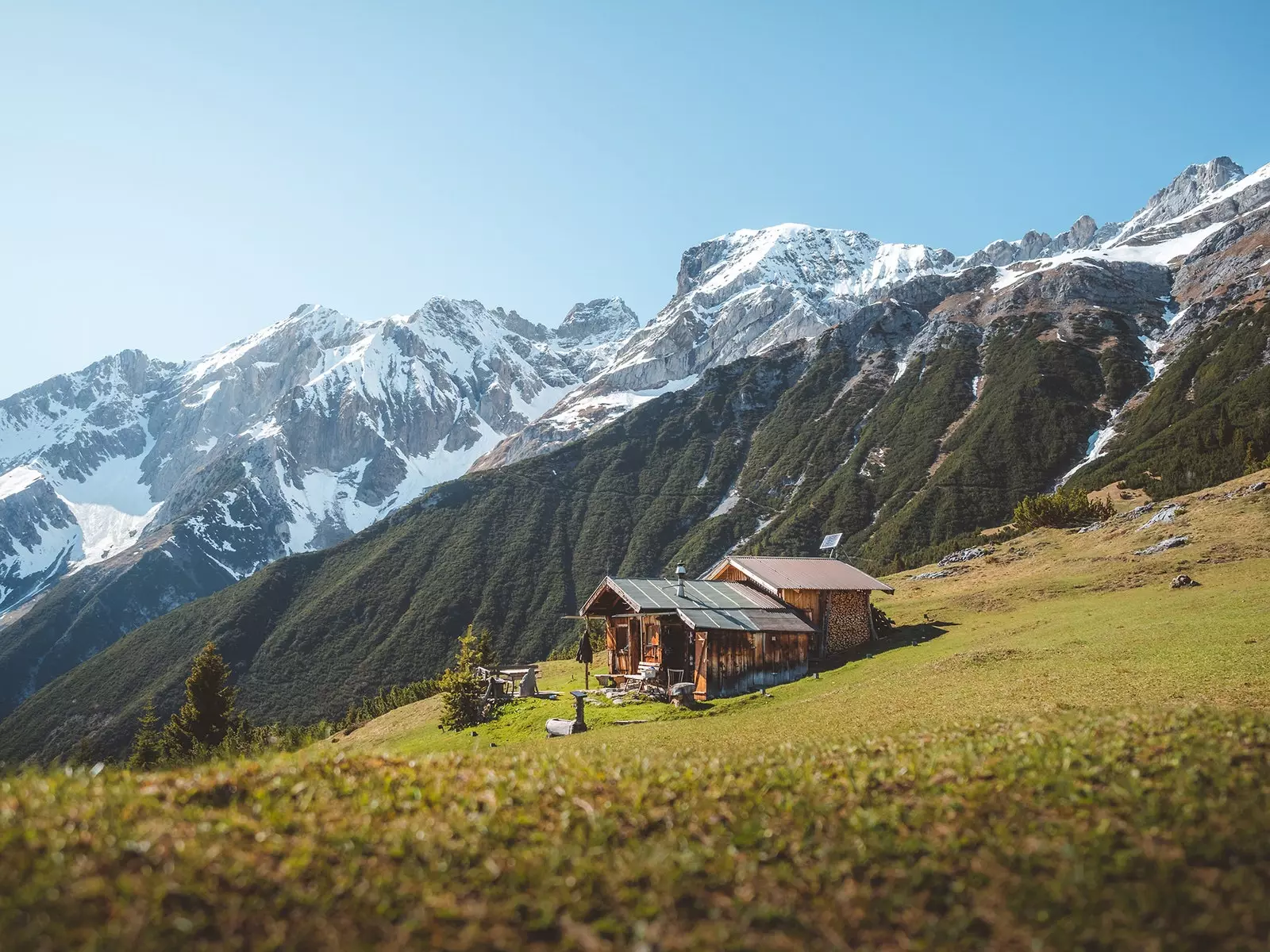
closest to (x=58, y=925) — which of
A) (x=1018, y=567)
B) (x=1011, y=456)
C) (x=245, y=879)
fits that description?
(x=245, y=879)

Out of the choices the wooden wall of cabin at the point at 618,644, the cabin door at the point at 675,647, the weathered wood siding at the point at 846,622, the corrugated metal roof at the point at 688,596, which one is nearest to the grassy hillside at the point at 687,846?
the corrugated metal roof at the point at 688,596

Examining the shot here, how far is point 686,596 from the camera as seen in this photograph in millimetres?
43312

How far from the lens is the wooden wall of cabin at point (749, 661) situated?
1533 inches

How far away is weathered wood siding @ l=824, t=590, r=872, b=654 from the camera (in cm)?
4541

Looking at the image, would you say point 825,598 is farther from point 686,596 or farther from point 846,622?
point 686,596

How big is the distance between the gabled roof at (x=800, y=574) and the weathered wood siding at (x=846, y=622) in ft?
2.56

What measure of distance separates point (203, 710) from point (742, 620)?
1424 inches

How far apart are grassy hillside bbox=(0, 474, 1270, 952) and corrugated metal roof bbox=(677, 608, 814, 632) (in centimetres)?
2380

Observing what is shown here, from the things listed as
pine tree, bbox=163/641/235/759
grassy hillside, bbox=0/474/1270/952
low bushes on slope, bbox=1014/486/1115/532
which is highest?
low bushes on slope, bbox=1014/486/1115/532

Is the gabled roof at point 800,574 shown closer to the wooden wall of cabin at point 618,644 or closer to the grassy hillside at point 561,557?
the wooden wall of cabin at point 618,644

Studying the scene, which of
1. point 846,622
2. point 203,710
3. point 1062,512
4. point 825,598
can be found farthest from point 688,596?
point 1062,512

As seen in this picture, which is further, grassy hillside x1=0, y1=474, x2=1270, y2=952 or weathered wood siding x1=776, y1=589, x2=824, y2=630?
weathered wood siding x1=776, y1=589, x2=824, y2=630

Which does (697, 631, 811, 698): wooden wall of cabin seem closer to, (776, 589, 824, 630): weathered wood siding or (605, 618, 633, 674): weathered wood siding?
(776, 589, 824, 630): weathered wood siding

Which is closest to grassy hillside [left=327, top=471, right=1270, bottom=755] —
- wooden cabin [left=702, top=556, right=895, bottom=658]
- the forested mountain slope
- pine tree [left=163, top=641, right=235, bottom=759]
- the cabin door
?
wooden cabin [left=702, top=556, right=895, bottom=658]
